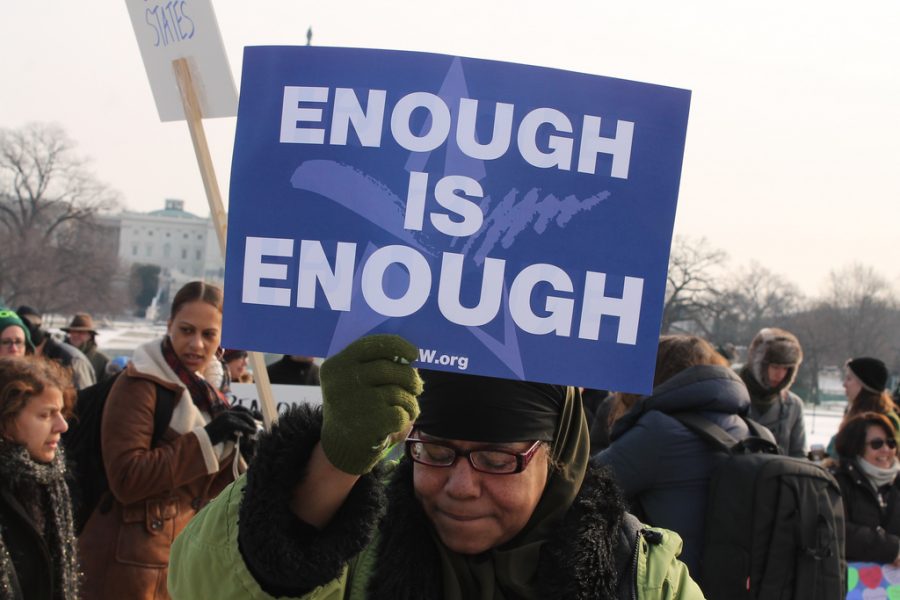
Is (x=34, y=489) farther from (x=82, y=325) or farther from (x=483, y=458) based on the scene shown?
(x=82, y=325)

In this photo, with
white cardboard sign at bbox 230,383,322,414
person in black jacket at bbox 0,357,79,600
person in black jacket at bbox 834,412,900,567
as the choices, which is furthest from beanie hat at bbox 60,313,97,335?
person in black jacket at bbox 834,412,900,567

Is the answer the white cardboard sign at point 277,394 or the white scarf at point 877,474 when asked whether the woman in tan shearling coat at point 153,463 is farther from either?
the white scarf at point 877,474

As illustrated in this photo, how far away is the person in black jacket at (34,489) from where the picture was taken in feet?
10.3

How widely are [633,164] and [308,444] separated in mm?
840

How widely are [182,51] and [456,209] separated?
1.29 meters

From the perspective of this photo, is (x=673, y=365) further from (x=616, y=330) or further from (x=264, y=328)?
(x=264, y=328)

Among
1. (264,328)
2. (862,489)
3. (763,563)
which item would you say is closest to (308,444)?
(264,328)

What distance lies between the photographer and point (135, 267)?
76.6 meters

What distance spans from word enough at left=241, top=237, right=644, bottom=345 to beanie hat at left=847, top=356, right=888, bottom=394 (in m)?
4.76

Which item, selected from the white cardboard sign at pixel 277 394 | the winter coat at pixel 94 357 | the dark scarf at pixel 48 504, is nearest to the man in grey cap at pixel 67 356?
the winter coat at pixel 94 357

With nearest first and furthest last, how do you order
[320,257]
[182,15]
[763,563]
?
[320,257], [182,15], [763,563]

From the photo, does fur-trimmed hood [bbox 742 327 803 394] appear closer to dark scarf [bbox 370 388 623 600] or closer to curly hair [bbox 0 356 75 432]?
curly hair [bbox 0 356 75 432]

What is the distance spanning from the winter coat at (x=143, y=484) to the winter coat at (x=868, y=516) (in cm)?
323

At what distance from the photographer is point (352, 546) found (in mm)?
1729
